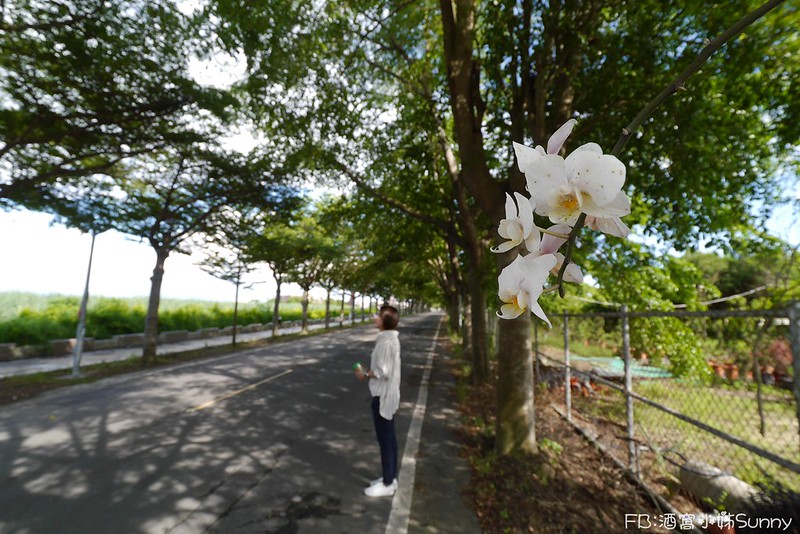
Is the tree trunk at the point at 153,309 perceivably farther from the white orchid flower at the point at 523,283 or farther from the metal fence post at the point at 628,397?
the white orchid flower at the point at 523,283

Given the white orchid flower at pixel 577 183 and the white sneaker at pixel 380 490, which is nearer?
the white orchid flower at pixel 577 183

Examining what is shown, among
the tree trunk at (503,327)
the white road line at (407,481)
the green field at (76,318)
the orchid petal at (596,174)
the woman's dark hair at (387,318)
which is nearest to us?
the orchid petal at (596,174)

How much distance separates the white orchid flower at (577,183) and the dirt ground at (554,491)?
12.5 ft

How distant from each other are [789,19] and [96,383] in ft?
46.9

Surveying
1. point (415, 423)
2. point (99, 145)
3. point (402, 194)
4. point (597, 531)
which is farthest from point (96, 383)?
point (597, 531)

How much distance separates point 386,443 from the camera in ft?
13.4

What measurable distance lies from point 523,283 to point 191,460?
562cm

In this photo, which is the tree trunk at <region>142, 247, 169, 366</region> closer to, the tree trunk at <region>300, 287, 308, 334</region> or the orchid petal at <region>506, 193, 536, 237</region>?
the tree trunk at <region>300, 287, 308, 334</region>

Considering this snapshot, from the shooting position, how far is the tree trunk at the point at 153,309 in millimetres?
12531

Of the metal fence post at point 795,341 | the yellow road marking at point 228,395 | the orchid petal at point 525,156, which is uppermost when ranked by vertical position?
the orchid petal at point 525,156

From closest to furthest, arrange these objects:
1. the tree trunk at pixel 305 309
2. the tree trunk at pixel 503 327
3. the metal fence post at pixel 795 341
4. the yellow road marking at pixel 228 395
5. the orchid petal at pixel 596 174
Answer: the orchid petal at pixel 596 174 → the metal fence post at pixel 795 341 → the tree trunk at pixel 503 327 → the yellow road marking at pixel 228 395 → the tree trunk at pixel 305 309

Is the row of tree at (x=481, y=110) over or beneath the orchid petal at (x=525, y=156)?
over

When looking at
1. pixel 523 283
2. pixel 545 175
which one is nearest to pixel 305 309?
pixel 523 283

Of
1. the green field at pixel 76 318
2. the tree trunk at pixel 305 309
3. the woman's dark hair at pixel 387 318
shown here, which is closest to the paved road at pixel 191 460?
the woman's dark hair at pixel 387 318
